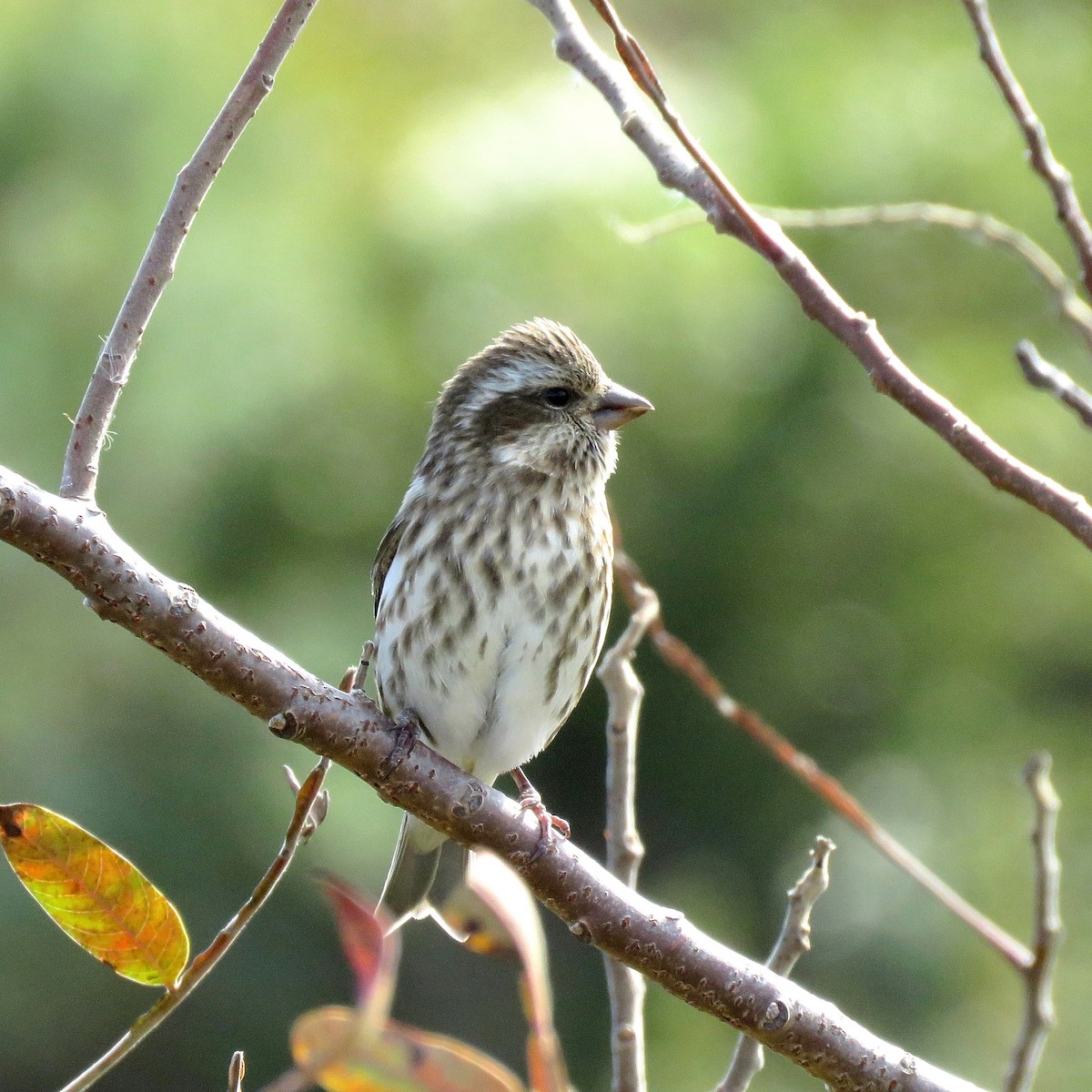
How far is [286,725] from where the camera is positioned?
200cm

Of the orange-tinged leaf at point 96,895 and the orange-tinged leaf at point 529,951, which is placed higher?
the orange-tinged leaf at point 529,951

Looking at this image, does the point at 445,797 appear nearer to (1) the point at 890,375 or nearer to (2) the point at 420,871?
(1) the point at 890,375

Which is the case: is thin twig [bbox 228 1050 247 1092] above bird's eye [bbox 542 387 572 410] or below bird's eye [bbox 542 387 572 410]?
below

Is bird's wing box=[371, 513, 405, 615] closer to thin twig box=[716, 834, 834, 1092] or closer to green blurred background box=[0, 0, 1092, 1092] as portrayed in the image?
thin twig box=[716, 834, 834, 1092]

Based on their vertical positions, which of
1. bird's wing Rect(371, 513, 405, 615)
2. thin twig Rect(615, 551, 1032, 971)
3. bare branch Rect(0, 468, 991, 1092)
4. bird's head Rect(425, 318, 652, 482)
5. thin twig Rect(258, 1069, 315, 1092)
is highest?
bird's head Rect(425, 318, 652, 482)

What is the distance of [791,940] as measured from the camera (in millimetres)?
2295

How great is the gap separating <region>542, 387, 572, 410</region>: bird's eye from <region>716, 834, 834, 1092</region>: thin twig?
1624 mm

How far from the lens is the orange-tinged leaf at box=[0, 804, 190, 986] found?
4.89 feet

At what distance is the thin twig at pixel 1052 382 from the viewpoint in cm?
192

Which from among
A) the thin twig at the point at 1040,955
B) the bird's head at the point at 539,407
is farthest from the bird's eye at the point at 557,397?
the thin twig at the point at 1040,955

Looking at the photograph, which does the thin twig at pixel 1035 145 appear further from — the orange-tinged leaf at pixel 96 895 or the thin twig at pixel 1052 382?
the orange-tinged leaf at pixel 96 895

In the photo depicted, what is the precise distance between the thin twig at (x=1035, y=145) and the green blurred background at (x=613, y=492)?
381cm

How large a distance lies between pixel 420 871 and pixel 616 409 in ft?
3.73

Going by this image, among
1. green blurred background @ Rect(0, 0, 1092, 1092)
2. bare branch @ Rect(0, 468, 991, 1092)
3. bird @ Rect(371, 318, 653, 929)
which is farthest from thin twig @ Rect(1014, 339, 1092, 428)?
green blurred background @ Rect(0, 0, 1092, 1092)
